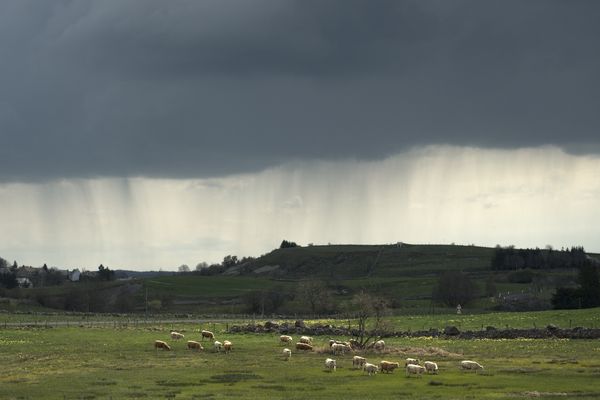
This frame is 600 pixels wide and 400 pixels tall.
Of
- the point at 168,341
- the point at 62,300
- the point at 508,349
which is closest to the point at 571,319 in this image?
the point at 508,349

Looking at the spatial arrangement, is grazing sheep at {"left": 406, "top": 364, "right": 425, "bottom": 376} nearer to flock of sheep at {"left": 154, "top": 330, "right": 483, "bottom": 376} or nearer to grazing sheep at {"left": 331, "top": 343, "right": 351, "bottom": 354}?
flock of sheep at {"left": 154, "top": 330, "right": 483, "bottom": 376}

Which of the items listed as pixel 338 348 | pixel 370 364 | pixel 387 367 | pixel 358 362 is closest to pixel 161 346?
pixel 338 348

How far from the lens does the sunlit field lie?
4484 centimetres

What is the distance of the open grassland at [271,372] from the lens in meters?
44.8

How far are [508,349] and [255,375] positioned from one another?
29.4 metres

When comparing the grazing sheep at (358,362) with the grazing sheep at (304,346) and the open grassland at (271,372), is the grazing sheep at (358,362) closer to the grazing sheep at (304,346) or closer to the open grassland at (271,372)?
the open grassland at (271,372)

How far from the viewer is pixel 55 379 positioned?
51125 mm

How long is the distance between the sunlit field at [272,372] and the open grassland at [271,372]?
0.20 feet

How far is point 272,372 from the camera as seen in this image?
5541 cm

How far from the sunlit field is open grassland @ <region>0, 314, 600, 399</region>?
0.20 feet

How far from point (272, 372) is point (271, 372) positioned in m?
0.07

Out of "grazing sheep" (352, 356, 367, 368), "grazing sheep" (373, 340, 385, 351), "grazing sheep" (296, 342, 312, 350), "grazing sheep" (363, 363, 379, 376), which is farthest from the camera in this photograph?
"grazing sheep" (373, 340, 385, 351)

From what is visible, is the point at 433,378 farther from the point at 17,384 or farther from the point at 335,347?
the point at 17,384

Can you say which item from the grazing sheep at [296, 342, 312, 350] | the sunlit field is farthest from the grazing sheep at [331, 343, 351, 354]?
the grazing sheep at [296, 342, 312, 350]
